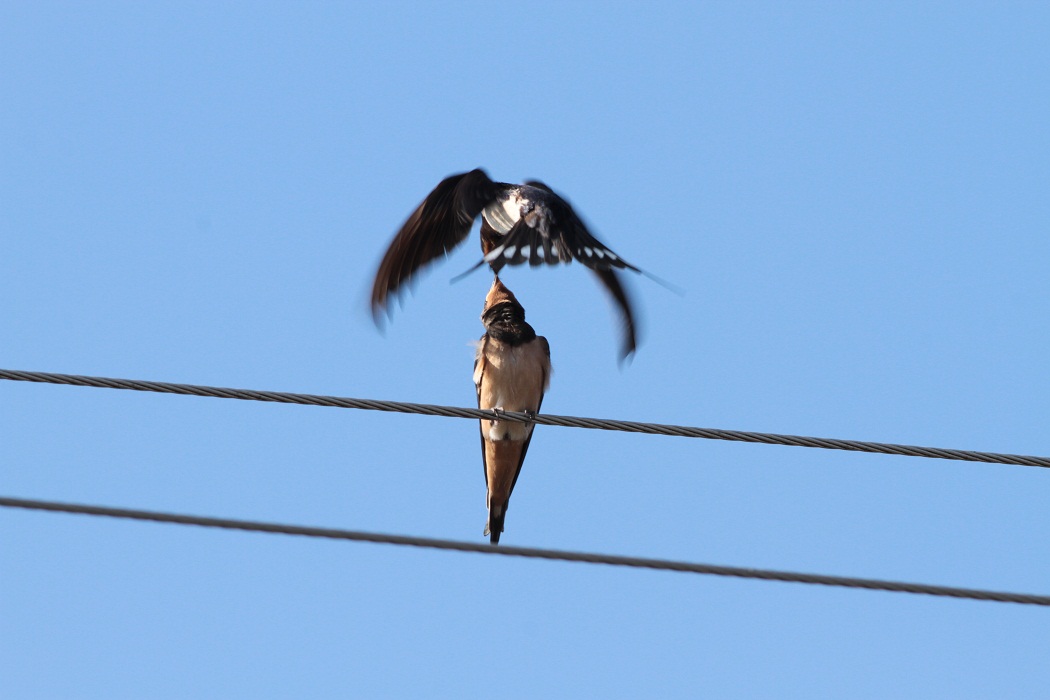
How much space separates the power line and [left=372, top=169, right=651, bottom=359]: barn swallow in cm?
229

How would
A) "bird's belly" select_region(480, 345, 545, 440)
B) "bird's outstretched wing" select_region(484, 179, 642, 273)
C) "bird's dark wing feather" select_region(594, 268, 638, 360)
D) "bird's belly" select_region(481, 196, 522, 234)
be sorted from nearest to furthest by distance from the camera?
"bird's outstretched wing" select_region(484, 179, 642, 273)
"bird's belly" select_region(481, 196, 522, 234)
"bird's dark wing feather" select_region(594, 268, 638, 360)
"bird's belly" select_region(480, 345, 545, 440)

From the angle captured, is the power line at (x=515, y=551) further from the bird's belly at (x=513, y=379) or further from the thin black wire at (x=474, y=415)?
the bird's belly at (x=513, y=379)

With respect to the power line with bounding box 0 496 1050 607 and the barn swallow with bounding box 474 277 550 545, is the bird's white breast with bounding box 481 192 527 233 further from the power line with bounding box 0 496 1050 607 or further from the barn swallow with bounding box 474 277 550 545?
the power line with bounding box 0 496 1050 607

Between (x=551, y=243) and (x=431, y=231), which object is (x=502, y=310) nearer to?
(x=431, y=231)

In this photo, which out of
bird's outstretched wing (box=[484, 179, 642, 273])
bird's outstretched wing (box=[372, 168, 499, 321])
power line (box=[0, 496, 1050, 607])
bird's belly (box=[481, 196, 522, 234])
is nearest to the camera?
power line (box=[0, 496, 1050, 607])

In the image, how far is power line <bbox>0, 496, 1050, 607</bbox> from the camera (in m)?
4.39

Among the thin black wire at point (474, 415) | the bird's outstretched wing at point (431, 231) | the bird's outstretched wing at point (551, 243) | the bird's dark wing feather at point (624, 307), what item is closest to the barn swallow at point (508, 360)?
the bird's dark wing feather at point (624, 307)

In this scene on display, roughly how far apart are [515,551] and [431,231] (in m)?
3.25

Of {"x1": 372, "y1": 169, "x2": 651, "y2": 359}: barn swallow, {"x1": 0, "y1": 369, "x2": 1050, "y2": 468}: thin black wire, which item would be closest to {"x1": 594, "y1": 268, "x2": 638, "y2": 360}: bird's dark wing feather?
{"x1": 372, "y1": 169, "x2": 651, "y2": 359}: barn swallow

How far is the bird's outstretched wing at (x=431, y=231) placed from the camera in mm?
7210

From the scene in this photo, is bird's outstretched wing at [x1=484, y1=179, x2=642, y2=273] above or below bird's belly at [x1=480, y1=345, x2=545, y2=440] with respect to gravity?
above

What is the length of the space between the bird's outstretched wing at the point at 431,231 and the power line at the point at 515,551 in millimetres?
2713

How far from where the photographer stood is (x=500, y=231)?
277 inches

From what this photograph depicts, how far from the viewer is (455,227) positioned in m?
7.35
